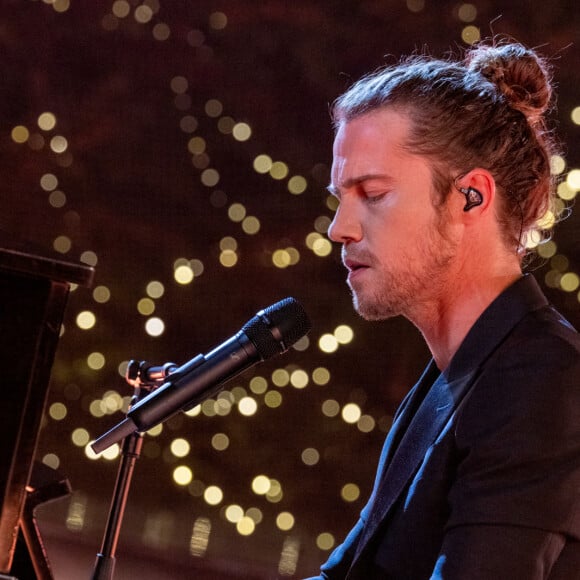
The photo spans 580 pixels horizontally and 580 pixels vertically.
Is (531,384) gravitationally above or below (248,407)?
below

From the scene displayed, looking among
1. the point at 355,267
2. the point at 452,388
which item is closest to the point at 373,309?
the point at 355,267

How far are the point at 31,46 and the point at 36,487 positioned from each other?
7.41 feet

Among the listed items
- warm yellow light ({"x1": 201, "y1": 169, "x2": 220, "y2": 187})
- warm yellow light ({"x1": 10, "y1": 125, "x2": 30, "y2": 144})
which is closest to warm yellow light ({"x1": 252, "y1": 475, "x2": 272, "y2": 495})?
warm yellow light ({"x1": 201, "y1": 169, "x2": 220, "y2": 187})

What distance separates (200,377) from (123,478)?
168 mm

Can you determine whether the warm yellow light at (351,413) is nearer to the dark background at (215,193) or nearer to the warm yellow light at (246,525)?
the dark background at (215,193)

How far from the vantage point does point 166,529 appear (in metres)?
2.91

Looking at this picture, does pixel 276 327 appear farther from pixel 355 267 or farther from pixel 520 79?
pixel 520 79

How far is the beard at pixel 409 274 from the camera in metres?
1.16

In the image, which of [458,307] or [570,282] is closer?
[458,307]

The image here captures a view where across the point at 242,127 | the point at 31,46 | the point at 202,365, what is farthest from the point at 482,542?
the point at 31,46

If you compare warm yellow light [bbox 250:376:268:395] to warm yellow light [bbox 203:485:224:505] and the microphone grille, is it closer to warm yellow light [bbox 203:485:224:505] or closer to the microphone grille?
warm yellow light [bbox 203:485:224:505]

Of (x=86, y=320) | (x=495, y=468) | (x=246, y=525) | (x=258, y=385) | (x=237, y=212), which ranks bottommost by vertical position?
(x=246, y=525)

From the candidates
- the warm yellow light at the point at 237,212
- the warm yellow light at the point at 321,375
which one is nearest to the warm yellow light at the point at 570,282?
the warm yellow light at the point at 321,375

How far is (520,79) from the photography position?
1280 millimetres
